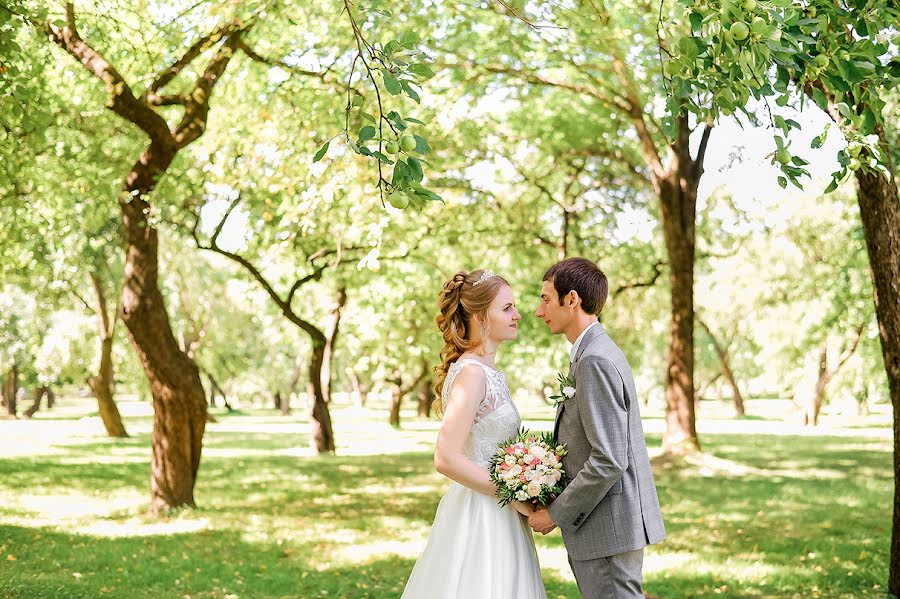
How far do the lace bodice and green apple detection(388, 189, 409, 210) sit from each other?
1337 mm

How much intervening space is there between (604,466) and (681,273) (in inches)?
591

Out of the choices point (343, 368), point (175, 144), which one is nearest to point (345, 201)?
point (175, 144)

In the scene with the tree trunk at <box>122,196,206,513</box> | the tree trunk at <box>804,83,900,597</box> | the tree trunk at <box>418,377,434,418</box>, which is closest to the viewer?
the tree trunk at <box>804,83,900,597</box>

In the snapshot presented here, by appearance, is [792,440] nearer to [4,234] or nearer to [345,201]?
[345,201]

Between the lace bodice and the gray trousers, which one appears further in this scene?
the lace bodice

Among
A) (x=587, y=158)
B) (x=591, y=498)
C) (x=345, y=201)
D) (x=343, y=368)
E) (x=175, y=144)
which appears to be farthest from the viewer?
(x=343, y=368)

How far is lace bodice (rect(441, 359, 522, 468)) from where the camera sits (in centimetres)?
483

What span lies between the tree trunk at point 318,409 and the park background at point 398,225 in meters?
0.07

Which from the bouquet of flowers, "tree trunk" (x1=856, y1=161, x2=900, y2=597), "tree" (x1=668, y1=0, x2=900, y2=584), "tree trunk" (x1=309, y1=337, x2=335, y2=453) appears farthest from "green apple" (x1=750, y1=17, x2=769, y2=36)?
"tree trunk" (x1=309, y1=337, x2=335, y2=453)

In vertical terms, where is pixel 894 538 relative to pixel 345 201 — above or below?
below

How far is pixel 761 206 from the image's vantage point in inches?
1125

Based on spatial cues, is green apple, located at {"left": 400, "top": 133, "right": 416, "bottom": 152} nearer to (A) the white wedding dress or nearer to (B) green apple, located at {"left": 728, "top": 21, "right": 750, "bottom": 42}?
(B) green apple, located at {"left": 728, "top": 21, "right": 750, "bottom": 42}

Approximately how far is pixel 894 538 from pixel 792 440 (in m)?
22.1

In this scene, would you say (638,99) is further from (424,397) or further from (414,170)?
(424,397)
